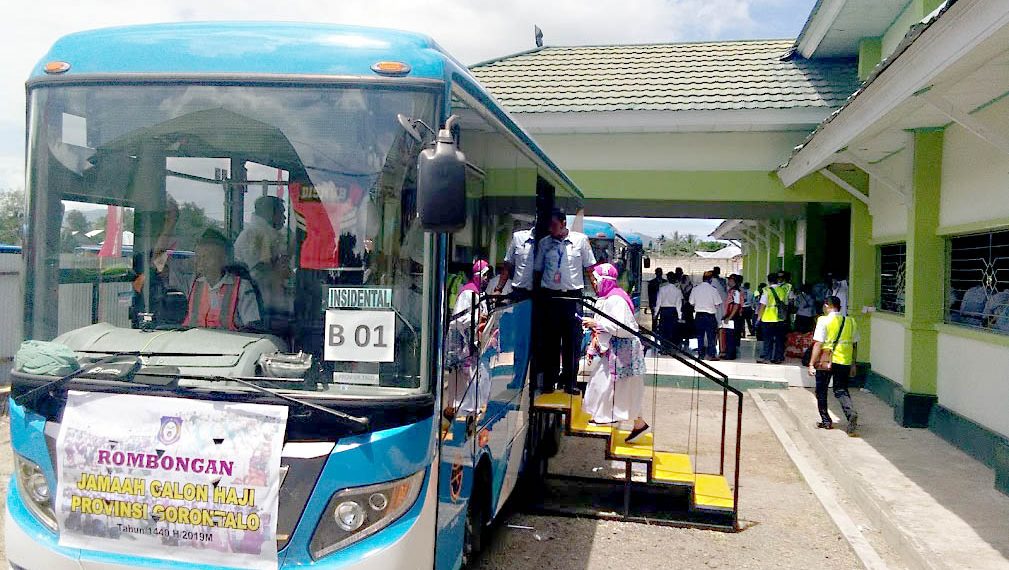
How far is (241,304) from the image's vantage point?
3.51 meters

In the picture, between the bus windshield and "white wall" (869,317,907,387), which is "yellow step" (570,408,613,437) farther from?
"white wall" (869,317,907,387)

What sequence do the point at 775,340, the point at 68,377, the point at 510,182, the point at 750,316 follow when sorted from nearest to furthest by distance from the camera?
Answer: the point at 68,377, the point at 510,182, the point at 775,340, the point at 750,316

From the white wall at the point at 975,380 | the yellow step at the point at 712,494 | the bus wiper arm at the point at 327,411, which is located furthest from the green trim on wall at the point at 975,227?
the bus wiper arm at the point at 327,411

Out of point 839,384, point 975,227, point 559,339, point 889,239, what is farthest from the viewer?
point 889,239

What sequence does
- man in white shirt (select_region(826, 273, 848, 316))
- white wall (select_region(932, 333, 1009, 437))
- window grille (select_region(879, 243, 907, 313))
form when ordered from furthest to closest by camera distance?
man in white shirt (select_region(826, 273, 848, 316))
window grille (select_region(879, 243, 907, 313))
white wall (select_region(932, 333, 1009, 437))

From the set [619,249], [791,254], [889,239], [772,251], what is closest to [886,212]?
[889,239]

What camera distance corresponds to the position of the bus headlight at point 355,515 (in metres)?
3.22

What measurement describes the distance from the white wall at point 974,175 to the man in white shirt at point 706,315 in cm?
565

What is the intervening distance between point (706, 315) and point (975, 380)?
6.85m

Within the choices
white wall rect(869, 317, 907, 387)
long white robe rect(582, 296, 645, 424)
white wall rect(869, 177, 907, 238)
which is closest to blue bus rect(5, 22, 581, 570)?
long white robe rect(582, 296, 645, 424)

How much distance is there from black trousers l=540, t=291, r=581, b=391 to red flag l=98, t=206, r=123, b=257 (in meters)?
3.96

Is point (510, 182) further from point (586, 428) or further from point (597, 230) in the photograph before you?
point (597, 230)

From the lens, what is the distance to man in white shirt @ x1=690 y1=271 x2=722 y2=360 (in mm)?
14820

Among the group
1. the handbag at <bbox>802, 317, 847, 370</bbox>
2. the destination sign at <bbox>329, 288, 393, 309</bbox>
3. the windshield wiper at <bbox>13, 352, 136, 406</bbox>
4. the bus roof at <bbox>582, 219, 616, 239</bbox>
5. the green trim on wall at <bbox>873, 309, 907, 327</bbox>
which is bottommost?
the handbag at <bbox>802, 317, 847, 370</bbox>
